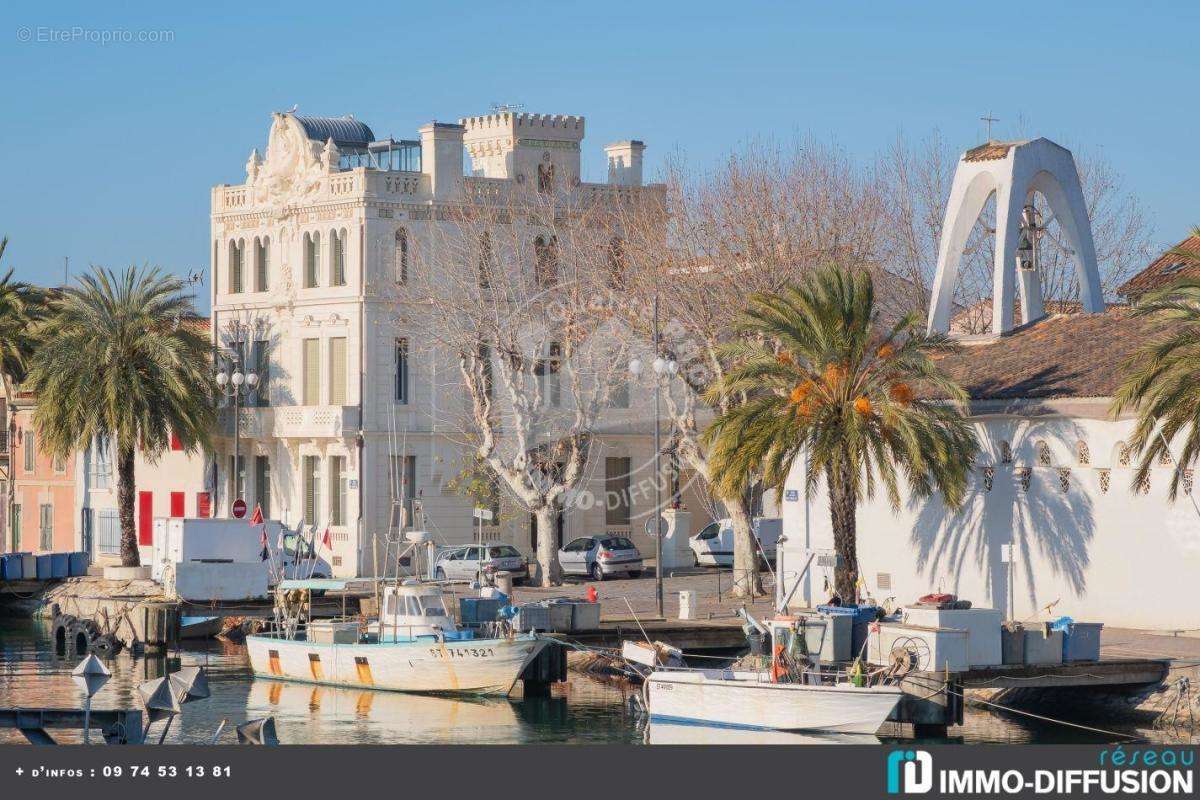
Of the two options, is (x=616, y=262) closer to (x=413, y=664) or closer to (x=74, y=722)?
(x=413, y=664)

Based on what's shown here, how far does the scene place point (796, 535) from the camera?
49656mm

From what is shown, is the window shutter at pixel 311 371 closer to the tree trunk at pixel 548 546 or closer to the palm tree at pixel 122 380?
the palm tree at pixel 122 380

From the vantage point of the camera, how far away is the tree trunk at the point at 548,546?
194 feet

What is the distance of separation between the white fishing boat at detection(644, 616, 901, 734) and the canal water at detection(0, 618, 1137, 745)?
246 mm

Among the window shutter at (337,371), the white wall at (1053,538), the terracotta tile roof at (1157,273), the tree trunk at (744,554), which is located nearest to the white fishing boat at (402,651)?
the white wall at (1053,538)

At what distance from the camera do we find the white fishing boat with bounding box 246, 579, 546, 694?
140 feet

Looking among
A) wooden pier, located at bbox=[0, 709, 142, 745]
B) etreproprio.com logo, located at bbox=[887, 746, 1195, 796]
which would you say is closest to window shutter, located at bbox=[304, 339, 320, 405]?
wooden pier, located at bbox=[0, 709, 142, 745]

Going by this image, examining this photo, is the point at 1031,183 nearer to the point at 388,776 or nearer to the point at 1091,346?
the point at 1091,346

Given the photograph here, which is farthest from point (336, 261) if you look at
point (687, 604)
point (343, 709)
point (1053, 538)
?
point (1053, 538)

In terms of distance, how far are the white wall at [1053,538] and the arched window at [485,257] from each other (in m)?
18.9

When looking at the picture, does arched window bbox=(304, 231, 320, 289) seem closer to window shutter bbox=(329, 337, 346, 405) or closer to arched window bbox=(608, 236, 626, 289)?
window shutter bbox=(329, 337, 346, 405)

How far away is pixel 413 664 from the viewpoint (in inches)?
1710

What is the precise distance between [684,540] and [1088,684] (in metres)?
27.9

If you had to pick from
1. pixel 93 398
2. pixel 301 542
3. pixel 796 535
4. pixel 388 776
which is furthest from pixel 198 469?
pixel 388 776
